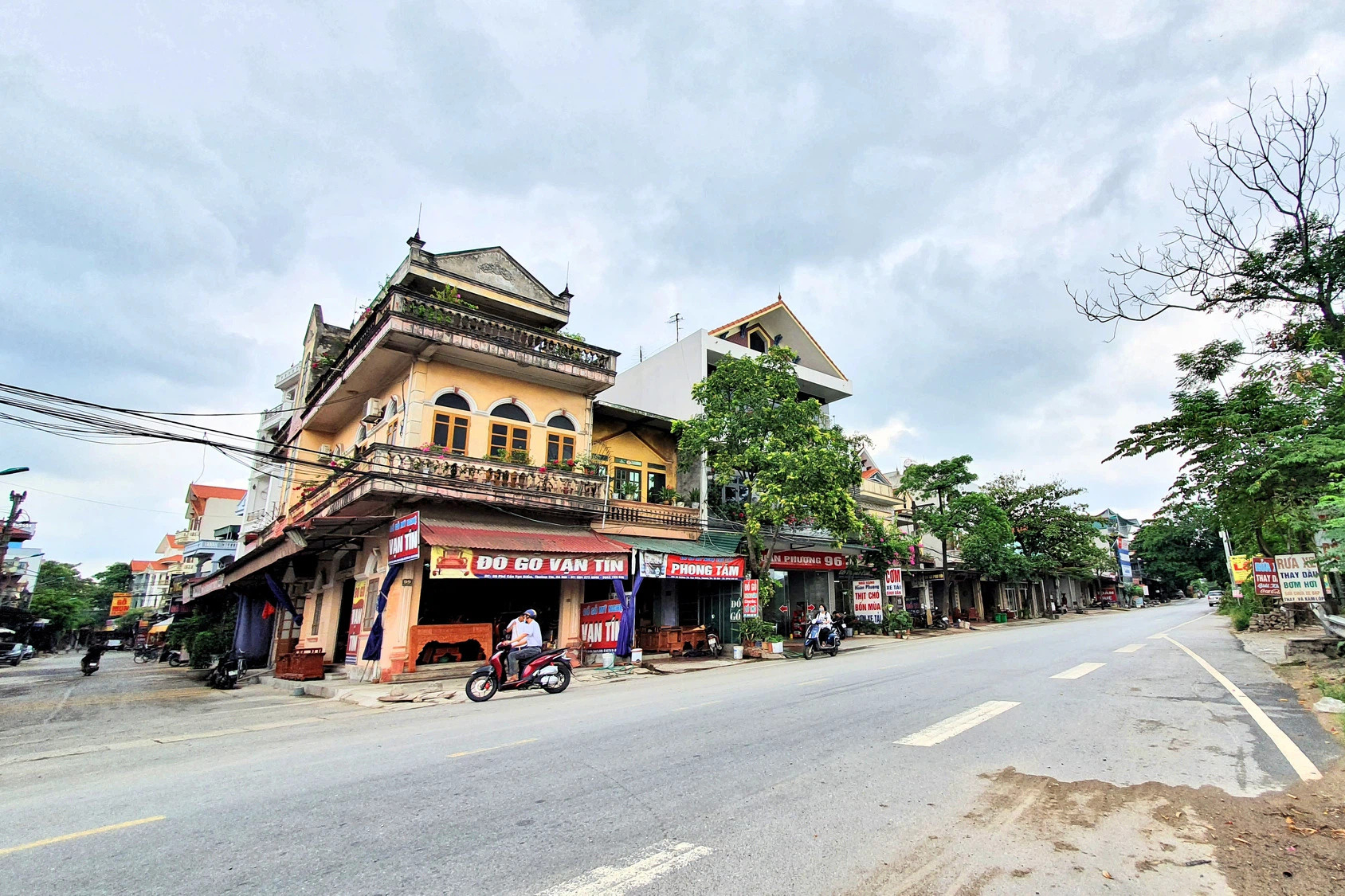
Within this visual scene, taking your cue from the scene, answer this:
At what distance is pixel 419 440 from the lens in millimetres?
15352

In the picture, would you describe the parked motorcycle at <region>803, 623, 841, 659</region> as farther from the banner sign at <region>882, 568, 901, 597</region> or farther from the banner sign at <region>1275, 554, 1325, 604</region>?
the banner sign at <region>1275, 554, 1325, 604</region>

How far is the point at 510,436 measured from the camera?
668 inches

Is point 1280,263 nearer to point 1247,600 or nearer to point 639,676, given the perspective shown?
point 639,676

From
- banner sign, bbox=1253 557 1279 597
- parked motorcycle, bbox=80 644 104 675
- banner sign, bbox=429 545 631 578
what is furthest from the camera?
parked motorcycle, bbox=80 644 104 675

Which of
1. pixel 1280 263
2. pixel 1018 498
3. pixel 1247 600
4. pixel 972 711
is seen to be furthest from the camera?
pixel 1018 498

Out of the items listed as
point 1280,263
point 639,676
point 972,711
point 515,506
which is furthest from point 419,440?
point 1280,263

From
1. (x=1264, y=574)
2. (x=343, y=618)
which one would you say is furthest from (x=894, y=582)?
(x=343, y=618)

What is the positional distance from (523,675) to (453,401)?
7.57m

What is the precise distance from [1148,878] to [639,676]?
1245 cm

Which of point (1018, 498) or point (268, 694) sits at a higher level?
point (1018, 498)

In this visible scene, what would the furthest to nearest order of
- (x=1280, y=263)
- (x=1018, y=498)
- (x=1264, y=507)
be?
(x=1018, y=498)
(x=1264, y=507)
(x=1280, y=263)

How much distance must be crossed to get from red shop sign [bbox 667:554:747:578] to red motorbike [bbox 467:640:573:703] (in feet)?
17.6

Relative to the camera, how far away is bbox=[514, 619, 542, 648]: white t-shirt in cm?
1171

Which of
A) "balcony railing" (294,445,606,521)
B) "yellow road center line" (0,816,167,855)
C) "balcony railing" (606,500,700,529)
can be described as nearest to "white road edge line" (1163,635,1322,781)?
"yellow road center line" (0,816,167,855)
